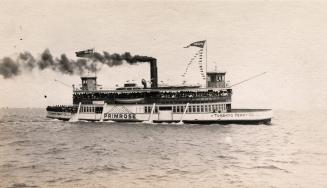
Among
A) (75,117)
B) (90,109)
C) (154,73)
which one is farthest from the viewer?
(75,117)

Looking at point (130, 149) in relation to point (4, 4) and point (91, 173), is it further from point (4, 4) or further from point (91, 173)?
point (4, 4)

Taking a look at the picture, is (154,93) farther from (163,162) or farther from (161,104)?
(163,162)

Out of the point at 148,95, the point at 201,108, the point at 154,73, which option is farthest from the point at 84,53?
the point at 201,108

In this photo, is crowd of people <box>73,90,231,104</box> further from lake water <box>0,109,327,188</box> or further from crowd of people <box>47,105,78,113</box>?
lake water <box>0,109,327,188</box>

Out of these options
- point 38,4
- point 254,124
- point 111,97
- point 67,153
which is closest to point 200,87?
point 254,124

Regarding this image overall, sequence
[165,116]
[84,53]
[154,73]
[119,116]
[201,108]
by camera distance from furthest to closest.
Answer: [119,116] < [154,73] < [165,116] < [201,108] < [84,53]

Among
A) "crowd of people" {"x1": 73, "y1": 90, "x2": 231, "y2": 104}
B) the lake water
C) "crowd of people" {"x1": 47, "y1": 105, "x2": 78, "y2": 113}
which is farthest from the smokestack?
the lake water
